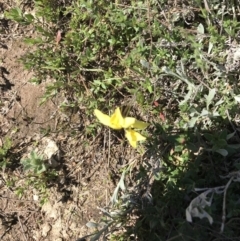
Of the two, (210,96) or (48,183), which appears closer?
(210,96)

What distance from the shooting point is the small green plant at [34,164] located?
11.6ft

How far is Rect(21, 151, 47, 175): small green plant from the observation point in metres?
3.54

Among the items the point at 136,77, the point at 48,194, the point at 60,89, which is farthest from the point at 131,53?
the point at 48,194

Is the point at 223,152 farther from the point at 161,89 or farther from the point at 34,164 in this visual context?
the point at 34,164

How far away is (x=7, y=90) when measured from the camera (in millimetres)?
3854

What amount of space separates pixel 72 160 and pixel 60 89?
0.52m

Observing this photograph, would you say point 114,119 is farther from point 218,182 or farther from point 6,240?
point 6,240

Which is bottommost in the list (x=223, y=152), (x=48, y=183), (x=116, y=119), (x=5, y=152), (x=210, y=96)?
(x=48, y=183)

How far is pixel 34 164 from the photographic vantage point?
353cm

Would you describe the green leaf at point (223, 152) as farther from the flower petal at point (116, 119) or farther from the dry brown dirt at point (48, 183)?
the dry brown dirt at point (48, 183)

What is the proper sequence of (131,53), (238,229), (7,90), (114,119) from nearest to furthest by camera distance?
(114,119)
(238,229)
(131,53)
(7,90)

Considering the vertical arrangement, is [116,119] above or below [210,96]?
above

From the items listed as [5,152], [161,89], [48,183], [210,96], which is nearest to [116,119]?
[210,96]

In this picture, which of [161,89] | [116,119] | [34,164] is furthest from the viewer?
[34,164]
